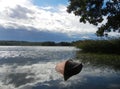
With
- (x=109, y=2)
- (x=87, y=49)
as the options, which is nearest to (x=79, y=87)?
(x=109, y=2)

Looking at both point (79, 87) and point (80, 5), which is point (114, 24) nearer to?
point (80, 5)

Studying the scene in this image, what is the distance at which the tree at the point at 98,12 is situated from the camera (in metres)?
33.7

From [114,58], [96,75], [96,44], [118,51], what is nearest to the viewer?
[96,75]

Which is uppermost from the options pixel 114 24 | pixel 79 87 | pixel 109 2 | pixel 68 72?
pixel 109 2

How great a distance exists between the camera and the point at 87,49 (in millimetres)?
48531

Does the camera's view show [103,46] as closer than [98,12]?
No

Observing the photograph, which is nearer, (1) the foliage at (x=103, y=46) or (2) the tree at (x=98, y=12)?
(2) the tree at (x=98, y=12)

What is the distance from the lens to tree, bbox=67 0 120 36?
33.7m

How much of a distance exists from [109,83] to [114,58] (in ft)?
51.2

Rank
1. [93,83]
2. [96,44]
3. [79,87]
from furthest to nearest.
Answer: [96,44] → [93,83] → [79,87]

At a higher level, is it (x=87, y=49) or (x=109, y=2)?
(x=109, y=2)

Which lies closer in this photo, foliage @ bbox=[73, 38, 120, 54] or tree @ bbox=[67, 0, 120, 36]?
tree @ bbox=[67, 0, 120, 36]

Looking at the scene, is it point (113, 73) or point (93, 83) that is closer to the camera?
point (93, 83)

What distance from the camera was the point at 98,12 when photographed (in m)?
34.2
